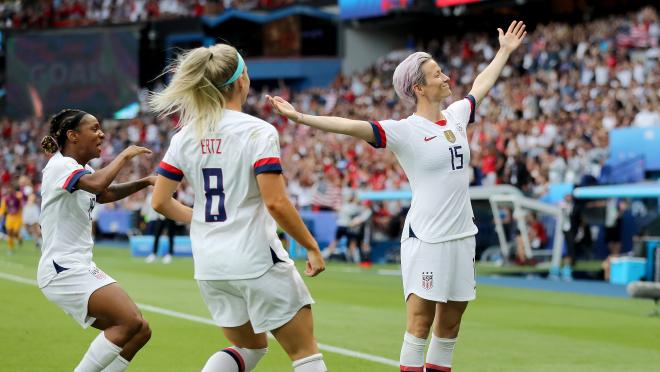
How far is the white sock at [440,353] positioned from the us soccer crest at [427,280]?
1.37 feet

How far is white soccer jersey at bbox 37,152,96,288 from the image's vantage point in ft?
23.4

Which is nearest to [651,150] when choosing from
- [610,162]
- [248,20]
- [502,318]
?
[610,162]

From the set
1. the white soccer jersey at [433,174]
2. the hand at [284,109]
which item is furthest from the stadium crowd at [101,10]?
the hand at [284,109]

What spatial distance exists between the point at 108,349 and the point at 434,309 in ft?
6.76

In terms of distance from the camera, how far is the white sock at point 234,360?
596cm

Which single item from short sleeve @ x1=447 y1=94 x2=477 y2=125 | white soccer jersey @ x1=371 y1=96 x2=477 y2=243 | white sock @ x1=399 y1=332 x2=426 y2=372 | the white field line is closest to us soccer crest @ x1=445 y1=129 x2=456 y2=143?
white soccer jersey @ x1=371 y1=96 x2=477 y2=243

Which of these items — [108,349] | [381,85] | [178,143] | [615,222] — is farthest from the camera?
[381,85]

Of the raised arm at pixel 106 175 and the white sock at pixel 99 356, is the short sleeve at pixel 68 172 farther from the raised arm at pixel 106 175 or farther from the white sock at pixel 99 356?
the white sock at pixel 99 356

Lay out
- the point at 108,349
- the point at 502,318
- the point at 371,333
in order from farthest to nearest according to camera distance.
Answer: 1. the point at 502,318
2. the point at 371,333
3. the point at 108,349

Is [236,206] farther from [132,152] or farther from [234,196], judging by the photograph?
[132,152]

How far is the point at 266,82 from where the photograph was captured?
4981 centimetres

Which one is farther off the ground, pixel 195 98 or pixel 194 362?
pixel 195 98

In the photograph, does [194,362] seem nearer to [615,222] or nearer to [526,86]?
[615,222]

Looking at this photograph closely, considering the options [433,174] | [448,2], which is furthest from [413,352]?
[448,2]
